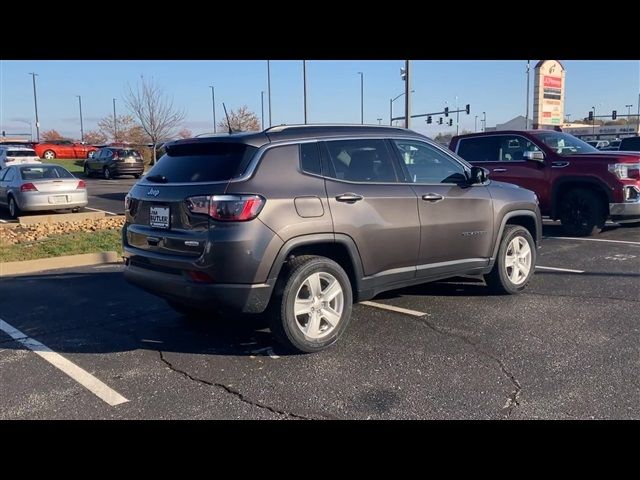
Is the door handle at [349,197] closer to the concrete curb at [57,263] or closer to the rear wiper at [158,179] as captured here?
the rear wiper at [158,179]

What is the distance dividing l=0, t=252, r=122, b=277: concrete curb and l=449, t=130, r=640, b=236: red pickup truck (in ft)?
21.9

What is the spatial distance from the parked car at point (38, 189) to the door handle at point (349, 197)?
1171 centimetres

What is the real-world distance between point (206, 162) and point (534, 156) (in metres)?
7.30

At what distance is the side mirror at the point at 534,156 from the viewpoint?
33.7ft

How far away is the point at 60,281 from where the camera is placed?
773 centimetres

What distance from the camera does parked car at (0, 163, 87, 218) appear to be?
47.4 ft

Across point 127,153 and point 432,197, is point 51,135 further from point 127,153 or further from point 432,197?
point 432,197

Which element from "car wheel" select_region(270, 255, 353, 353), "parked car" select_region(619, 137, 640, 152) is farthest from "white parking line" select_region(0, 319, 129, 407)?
"parked car" select_region(619, 137, 640, 152)

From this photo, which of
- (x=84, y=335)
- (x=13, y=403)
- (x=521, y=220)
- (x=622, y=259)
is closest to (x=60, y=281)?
(x=84, y=335)

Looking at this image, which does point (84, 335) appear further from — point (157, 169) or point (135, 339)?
point (157, 169)

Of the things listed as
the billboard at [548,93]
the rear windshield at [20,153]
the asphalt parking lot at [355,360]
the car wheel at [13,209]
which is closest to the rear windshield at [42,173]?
the car wheel at [13,209]

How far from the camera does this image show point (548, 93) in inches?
2000
